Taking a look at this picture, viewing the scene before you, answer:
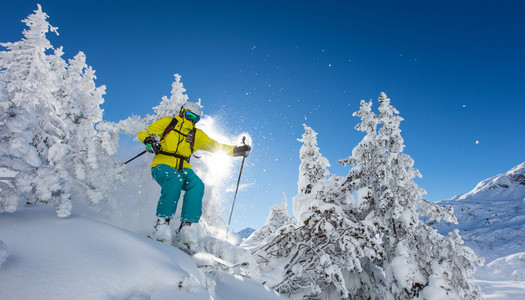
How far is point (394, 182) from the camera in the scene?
727cm

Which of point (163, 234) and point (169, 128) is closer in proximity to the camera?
point (163, 234)

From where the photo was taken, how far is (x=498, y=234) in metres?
74.9

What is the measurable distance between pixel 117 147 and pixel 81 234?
907 cm

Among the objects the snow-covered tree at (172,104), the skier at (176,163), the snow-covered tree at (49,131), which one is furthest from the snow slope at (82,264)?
the snow-covered tree at (172,104)

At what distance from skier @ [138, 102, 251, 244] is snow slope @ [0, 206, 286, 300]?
1.16 meters

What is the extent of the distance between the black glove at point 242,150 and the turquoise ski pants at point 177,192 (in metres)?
1.36

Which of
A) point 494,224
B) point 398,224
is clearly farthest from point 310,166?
point 494,224

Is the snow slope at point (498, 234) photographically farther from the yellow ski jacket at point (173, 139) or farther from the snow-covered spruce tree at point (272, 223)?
the yellow ski jacket at point (173, 139)

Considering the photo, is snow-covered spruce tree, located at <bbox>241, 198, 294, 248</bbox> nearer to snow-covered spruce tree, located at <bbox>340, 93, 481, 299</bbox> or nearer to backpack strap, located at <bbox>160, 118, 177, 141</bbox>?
snow-covered spruce tree, located at <bbox>340, 93, 481, 299</bbox>

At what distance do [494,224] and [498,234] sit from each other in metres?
10.2

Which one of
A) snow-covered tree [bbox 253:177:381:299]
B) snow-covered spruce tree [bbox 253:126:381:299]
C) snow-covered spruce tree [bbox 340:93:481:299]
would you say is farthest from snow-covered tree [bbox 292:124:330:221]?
snow-covered spruce tree [bbox 340:93:481:299]

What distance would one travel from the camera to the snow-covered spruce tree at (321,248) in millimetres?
6066

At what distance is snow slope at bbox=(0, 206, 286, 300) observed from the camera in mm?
1641

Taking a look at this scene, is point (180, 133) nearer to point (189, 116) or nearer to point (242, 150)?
point (189, 116)
